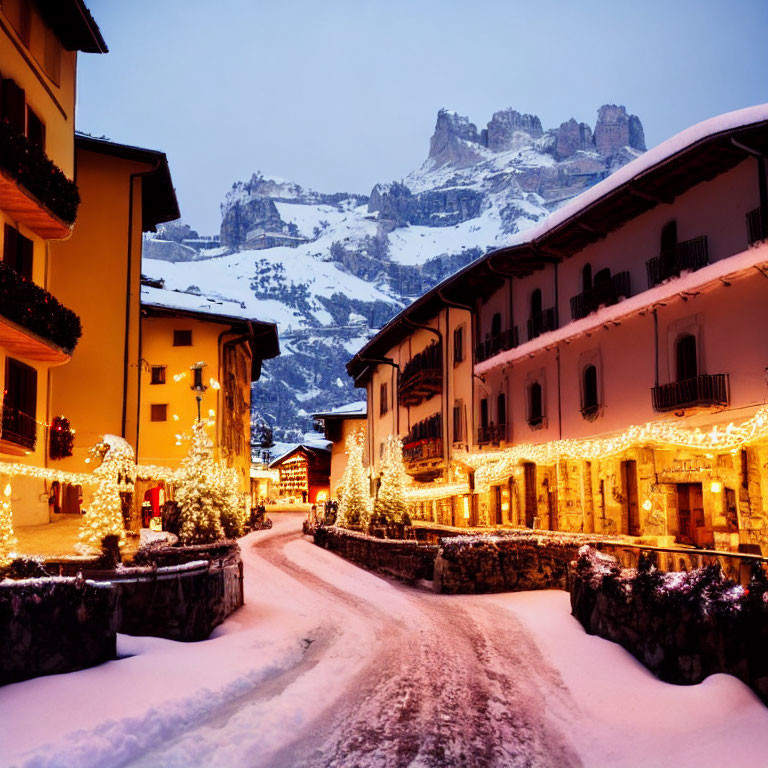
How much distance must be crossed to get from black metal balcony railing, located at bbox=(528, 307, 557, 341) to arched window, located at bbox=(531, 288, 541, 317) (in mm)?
535

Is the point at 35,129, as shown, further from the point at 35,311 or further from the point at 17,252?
the point at 35,311

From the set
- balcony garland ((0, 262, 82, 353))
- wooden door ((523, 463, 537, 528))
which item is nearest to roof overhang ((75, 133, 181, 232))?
balcony garland ((0, 262, 82, 353))

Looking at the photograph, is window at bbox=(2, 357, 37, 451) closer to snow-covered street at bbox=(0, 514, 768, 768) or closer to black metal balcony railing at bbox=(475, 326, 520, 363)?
snow-covered street at bbox=(0, 514, 768, 768)

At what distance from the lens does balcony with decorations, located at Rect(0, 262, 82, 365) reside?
A: 1892 cm

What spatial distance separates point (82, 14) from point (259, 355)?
1579 inches

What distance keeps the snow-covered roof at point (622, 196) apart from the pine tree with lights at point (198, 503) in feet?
43.9

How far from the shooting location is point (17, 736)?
8.81 metres

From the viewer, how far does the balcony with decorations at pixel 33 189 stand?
61.6ft

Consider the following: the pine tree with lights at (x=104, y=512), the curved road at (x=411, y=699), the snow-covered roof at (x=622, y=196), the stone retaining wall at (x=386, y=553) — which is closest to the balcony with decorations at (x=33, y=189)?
the pine tree with lights at (x=104, y=512)

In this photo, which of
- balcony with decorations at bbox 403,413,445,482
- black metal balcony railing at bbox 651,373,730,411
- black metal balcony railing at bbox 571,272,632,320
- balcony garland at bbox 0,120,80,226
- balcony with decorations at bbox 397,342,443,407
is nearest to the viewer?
balcony garland at bbox 0,120,80,226

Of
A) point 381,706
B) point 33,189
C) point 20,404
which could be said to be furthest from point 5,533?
point 33,189

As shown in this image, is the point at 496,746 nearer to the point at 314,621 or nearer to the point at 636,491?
the point at 314,621

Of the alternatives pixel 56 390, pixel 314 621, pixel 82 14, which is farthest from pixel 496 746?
pixel 56 390

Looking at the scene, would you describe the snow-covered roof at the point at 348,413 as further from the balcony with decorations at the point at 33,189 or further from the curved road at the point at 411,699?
the curved road at the point at 411,699
